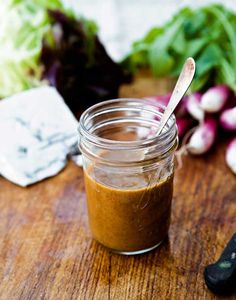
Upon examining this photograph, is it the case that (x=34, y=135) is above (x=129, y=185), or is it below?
below

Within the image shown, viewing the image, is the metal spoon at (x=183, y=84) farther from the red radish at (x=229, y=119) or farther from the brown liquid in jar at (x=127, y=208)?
the red radish at (x=229, y=119)

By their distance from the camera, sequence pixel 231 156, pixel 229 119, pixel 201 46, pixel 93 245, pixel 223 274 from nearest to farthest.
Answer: pixel 223 274 → pixel 93 245 → pixel 231 156 → pixel 229 119 → pixel 201 46

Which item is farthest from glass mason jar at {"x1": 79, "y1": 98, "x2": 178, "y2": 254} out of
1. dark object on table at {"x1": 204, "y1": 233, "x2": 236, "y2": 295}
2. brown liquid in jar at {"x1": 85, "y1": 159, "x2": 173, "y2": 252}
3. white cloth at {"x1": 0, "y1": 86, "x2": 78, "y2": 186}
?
white cloth at {"x1": 0, "y1": 86, "x2": 78, "y2": 186}

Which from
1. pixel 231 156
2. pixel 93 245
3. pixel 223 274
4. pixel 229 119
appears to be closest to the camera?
pixel 223 274

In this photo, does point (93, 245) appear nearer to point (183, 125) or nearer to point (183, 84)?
point (183, 84)

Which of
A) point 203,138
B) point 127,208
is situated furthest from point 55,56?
point 127,208

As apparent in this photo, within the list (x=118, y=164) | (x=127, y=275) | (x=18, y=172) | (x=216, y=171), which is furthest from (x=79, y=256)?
(x=216, y=171)

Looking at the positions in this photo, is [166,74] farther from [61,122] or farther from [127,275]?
[127,275]

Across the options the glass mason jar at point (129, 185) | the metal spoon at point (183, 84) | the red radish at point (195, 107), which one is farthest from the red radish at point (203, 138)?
the metal spoon at point (183, 84)
